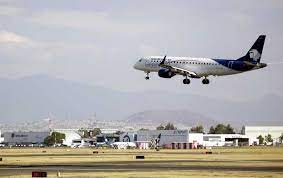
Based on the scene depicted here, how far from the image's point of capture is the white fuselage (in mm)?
173125

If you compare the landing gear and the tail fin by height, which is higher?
the tail fin

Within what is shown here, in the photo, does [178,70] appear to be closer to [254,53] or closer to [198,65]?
[198,65]

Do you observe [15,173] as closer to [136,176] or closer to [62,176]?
[62,176]

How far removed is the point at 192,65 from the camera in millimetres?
174125

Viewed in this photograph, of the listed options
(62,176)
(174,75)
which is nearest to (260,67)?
(174,75)

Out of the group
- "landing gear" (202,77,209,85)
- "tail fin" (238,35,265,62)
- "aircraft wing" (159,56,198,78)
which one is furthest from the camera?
"tail fin" (238,35,265,62)

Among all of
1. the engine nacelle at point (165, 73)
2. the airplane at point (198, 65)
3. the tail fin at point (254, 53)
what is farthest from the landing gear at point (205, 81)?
the tail fin at point (254, 53)

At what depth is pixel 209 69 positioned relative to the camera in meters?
174

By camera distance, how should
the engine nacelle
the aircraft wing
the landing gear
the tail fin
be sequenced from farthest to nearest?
the tail fin, the landing gear, the aircraft wing, the engine nacelle

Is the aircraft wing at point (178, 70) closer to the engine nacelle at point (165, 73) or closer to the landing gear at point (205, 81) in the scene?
the landing gear at point (205, 81)

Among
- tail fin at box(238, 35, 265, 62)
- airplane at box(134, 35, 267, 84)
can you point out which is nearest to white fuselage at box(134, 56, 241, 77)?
airplane at box(134, 35, 267, 84)

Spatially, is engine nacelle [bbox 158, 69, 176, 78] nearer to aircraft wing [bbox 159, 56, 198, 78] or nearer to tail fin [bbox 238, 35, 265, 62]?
aircraft wing [bbox 159, 56, 198, 78]

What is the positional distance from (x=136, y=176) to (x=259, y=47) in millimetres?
105198

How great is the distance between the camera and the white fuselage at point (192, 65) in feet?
568
